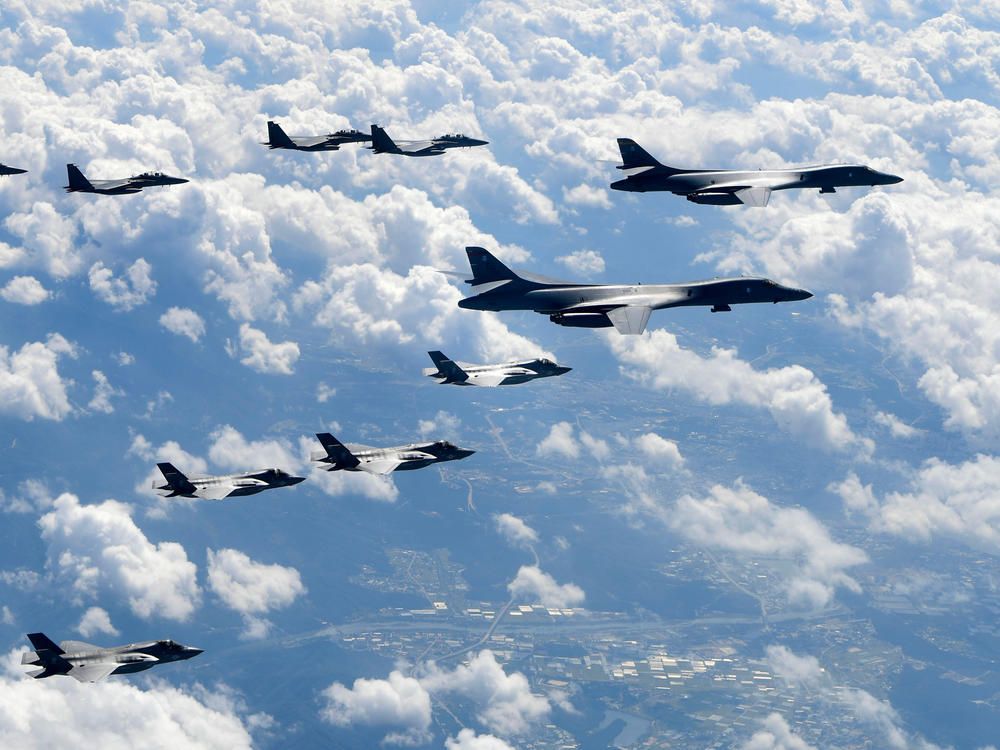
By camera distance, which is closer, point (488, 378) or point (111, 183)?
point (488, 378)

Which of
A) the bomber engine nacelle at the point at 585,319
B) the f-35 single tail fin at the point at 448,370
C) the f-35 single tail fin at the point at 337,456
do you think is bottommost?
the f-35 single tail fin at the point at 337,456

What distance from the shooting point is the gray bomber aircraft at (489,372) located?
335 ft

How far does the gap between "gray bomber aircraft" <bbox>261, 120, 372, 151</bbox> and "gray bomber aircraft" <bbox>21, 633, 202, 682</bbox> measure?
7024 centimetres

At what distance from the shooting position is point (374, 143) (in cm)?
12625

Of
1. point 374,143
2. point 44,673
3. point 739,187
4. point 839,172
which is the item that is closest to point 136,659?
point 44,673

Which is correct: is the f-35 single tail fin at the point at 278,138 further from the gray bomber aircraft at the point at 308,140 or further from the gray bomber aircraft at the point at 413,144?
the gray bomber aircraft at the point at 413,144

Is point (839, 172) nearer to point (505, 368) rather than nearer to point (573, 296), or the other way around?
point (573, 296)

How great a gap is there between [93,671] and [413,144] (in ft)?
282

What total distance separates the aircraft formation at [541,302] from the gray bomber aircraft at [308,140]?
27358 millimetres

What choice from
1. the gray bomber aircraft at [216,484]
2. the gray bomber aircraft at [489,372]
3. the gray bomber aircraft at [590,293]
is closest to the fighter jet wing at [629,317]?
the gray bomber aircraft at [590,293]

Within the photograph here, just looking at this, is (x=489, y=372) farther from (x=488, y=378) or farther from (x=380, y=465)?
(x=380, y=465)

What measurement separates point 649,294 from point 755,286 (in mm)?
12999

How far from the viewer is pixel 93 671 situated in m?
86.7

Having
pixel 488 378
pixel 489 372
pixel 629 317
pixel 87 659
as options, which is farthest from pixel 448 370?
pixel 87 659
